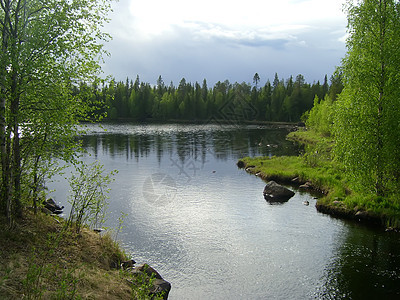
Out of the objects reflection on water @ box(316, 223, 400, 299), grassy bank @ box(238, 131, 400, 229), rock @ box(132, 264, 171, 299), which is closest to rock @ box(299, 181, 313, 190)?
grassy bank @ box(238, 131, 400, 229)

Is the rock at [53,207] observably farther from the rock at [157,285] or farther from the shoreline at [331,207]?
the shoreline at [331,207]

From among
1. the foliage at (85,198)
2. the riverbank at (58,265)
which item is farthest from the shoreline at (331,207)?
the foliage at (85,198)

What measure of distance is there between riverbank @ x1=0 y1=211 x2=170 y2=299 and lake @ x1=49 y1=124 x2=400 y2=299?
3.30 m

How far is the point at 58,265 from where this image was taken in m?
11.6

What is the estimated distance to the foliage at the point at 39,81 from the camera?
13117mm

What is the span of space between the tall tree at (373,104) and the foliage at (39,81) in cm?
1974

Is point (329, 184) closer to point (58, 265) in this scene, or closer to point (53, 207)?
point (53, 207)

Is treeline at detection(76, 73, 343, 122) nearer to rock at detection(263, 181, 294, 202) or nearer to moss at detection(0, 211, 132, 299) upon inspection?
rock at detection(263, 181, 294, 202)

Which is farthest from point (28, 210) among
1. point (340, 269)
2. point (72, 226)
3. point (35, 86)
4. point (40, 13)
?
point (340, 269)

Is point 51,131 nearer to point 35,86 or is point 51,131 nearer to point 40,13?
point 35,86

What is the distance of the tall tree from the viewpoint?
82.6 ft

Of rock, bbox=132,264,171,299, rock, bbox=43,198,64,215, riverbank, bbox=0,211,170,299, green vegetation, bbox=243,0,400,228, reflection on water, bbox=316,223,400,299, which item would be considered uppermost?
green vegetation, bbox=243,0,400,228

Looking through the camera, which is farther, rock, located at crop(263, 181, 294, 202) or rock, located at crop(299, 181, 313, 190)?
rock, located at crop(299, 181, 313, 190)

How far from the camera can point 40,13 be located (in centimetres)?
1434
